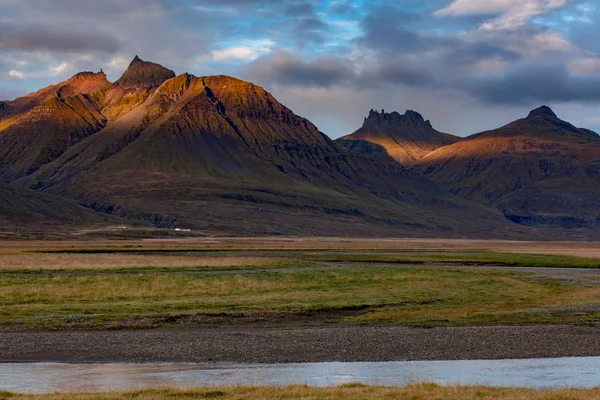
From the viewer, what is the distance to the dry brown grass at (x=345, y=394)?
2489 cm

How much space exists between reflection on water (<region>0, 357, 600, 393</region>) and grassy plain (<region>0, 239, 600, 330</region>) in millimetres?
10866

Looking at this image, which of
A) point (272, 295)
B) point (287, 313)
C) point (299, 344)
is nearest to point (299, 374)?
point (299, 344)

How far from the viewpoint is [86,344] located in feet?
125

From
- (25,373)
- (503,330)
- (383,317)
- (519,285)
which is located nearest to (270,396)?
(25,373)

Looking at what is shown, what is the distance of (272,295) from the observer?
59125 mm

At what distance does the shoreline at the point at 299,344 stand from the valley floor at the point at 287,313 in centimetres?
9

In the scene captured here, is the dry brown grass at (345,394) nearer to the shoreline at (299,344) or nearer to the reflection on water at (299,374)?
the reflection on water at (299,374)

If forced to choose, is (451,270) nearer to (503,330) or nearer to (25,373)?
(503,330)

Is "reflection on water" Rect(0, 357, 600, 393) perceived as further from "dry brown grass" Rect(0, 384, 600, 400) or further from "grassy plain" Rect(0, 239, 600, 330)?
"grassy plain" Rect(0, 239, 600, 330)

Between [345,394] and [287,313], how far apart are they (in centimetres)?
2423

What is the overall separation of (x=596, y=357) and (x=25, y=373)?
2479cm

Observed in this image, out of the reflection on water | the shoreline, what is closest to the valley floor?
the shoreline

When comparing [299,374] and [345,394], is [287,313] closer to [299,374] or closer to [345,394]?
[299,374]

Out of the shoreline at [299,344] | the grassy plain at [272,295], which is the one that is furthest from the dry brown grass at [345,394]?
the grassy plain at [272,295]
